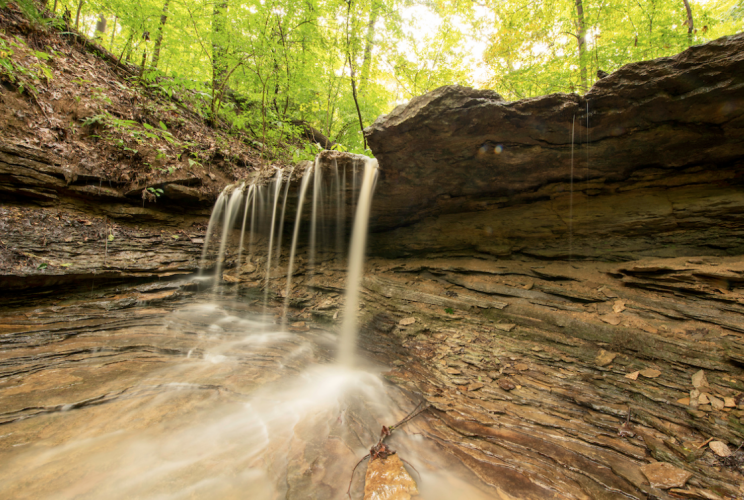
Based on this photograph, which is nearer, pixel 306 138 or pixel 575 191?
pixel 575 191

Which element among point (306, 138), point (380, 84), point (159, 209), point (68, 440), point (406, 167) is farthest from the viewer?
point (306, 138)

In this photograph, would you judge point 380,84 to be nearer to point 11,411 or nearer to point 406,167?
point 406,167

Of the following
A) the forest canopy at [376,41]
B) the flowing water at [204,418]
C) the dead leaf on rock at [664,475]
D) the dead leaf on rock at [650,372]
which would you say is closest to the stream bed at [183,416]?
the flowing water at [204,418]

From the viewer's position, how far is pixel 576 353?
12.1ft

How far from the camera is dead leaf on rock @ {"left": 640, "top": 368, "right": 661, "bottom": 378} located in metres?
3.13

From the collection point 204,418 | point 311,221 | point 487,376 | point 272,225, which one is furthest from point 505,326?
point 272,225

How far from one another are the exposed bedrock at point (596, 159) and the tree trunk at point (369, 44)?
246 inches

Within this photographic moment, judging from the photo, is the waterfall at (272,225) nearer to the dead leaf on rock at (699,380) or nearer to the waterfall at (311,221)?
the waterfall at (311,221)

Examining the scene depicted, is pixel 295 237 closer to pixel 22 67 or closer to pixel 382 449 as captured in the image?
pixel 382 449

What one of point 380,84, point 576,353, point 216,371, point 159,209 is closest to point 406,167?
point 576,353

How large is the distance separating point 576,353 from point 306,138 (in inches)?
478

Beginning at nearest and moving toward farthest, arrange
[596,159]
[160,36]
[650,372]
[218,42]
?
[650,372] → [596,159] → [218,42] → [160,36]

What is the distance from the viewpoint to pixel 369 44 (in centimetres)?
970

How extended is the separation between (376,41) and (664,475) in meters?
11.5
